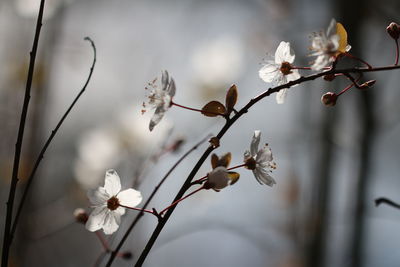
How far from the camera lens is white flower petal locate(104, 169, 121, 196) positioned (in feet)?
2.13

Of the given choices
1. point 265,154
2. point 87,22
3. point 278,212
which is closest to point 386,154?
point 278,212

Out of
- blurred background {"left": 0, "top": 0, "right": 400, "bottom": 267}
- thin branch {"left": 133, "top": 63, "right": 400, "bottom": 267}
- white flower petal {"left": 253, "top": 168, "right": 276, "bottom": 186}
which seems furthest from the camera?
blurred background {"left": 0, "top": 0, "right": 400, "bottom": 267}

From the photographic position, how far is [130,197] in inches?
25.5

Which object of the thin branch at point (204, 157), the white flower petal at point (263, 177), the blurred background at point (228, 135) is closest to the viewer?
the thin branch at point (204, 157)

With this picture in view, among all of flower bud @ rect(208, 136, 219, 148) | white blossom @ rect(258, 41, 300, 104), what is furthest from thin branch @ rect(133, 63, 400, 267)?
white blossom @ rect(258, 41, 300, 104)

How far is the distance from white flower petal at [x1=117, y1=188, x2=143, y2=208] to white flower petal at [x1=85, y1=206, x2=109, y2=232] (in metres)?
0.03

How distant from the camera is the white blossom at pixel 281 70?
0.66m

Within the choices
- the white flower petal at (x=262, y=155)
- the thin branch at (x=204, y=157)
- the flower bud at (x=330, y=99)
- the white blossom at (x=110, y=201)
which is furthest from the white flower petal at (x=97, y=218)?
the flower bud at (x=330, y=99)

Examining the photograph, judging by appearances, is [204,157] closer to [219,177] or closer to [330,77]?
[219,177]

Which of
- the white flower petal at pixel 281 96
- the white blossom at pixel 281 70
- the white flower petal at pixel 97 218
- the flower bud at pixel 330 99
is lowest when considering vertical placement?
the white flower petal at pixel 97 218

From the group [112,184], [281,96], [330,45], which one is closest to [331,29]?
[330,45]

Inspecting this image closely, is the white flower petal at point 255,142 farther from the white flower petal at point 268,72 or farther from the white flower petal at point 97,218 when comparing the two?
the white flower petal at point 97,218

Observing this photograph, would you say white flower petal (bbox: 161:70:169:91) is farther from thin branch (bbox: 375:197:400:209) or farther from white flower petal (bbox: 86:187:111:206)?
thin branch (bbox: 375:197:400:209)

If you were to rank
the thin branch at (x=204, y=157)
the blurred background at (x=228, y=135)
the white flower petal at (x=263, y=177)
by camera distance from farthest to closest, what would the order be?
the blurred background at (x=228, y=135) < the white flower petal at (x=263, y=177) < the thin branch at (x=204, y=157)
